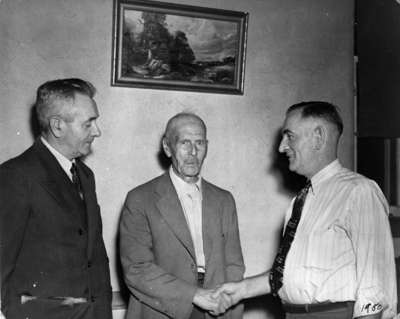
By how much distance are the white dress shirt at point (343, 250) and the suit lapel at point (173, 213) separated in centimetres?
68

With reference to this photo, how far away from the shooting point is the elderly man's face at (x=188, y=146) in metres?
3.08

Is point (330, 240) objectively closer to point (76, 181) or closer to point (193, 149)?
point (193, 149)

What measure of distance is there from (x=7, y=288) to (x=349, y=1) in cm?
383

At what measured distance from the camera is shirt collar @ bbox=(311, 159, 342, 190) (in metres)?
2.64

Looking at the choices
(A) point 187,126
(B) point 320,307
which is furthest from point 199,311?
(A) point 187,126

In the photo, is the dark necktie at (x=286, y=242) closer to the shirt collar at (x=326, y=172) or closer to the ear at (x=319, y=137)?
the shirt collar at (x=326, y=172)

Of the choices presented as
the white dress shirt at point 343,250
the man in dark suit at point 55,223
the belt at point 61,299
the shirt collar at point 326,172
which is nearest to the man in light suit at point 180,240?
the man in dark suit at point 55,223

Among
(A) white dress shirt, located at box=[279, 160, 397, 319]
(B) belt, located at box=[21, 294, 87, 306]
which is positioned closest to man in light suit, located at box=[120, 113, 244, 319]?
(B) belt, located at box=[21, 294, 87, 306]

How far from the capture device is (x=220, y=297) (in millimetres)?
2889

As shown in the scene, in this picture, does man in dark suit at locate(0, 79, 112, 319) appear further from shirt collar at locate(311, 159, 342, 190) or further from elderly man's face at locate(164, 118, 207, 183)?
shirt collar at locate(311, 159, 342, 190)

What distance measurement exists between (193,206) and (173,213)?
7.1 inches

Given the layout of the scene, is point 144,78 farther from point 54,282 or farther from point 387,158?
point 387,158

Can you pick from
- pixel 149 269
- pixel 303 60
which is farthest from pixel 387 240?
pixel 303 60

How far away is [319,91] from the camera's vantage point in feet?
14.5
